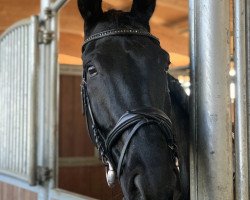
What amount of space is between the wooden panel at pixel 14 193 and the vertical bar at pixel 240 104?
4.28 ft

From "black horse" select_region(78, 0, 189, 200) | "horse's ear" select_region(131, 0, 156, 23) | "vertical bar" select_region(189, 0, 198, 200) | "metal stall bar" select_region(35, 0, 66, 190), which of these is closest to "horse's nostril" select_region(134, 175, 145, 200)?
"black horse" select_region(78, 0, 189, 200)

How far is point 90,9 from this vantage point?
1.12 meters

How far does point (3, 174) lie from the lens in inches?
85.5

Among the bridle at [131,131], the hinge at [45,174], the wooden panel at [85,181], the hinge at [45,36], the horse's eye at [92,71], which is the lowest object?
the wooden panel at [85,181]

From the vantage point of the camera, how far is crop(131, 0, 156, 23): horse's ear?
1146 mm

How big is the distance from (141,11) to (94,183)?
2040 mm

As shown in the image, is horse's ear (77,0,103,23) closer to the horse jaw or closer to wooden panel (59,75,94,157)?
the horse jaw

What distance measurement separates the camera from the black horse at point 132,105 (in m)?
0.78

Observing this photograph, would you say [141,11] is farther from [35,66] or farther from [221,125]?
Answer: [35,66]

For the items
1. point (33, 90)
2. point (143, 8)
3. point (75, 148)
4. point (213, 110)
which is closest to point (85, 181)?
point (75, 148)

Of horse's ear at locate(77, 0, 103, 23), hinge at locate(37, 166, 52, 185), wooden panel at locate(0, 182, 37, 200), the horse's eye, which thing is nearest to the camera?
the horse's eye

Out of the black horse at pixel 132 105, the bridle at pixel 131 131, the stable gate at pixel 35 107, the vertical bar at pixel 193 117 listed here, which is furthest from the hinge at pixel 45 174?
the vertical bar at pixel 193 117

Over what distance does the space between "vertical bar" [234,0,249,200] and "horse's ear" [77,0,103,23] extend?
0.46m

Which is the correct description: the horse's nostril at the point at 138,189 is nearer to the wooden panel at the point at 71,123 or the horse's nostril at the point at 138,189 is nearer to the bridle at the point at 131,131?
the bridle at the point at 131,131
